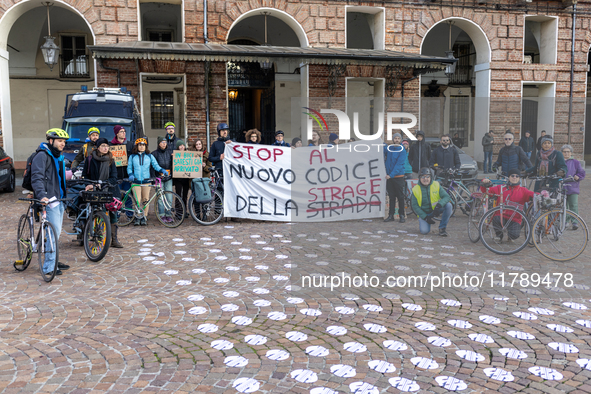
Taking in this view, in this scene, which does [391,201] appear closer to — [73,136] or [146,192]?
[146,192]

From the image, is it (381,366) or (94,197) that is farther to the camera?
(94,197)

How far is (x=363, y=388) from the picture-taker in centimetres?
366

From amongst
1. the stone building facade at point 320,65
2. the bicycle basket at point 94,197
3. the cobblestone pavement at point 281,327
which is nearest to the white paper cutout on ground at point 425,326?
the cobblestone pavement at point 281,327

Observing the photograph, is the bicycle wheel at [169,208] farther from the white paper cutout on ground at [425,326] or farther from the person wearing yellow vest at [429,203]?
the white paper cutout on ground at [425,326]

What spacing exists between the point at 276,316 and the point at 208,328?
0.68 m

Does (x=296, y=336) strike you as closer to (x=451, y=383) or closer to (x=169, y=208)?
(x=451, y=383)

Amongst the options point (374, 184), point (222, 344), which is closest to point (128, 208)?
point (374, 184)

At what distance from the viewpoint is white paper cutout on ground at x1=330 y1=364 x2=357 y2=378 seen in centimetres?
385

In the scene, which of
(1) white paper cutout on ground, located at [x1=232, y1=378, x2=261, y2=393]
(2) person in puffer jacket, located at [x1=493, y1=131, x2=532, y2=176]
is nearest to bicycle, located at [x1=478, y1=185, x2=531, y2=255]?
(2) person in puffer jacket, located at [x1=493, y1=131, x2=532, y2=176]


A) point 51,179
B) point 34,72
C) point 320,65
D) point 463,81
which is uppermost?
point 34,72

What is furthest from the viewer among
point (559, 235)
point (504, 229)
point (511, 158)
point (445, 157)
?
point (445, 157)

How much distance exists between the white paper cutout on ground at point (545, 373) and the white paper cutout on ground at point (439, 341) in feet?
2.22

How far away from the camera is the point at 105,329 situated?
15.7 feet

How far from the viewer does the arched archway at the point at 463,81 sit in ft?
73.7
